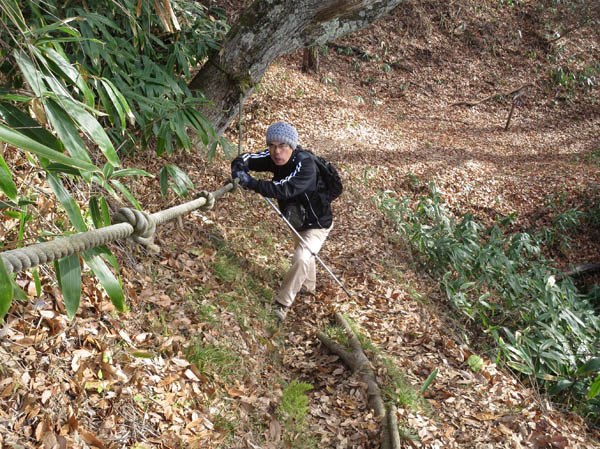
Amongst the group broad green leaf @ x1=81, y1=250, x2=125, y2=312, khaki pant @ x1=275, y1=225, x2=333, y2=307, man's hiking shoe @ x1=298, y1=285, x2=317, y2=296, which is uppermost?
broad green leaf @ x1=81, y1=250, x2=125, y2=312

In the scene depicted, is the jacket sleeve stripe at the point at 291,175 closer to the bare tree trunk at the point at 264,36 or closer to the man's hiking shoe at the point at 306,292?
the bare tree trunk at the point at 264,36

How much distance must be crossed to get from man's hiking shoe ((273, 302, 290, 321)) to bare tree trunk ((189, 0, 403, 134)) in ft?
6.99

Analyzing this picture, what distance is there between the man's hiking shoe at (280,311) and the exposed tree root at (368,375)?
1.32 feet

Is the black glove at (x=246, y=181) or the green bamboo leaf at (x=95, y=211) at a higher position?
the green bamboo leaf at (x=95, y=211)

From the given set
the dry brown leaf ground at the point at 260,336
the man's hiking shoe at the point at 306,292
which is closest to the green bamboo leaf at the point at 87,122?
the dry brown leaf ground at the point at 260,336

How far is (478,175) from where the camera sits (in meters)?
9.91

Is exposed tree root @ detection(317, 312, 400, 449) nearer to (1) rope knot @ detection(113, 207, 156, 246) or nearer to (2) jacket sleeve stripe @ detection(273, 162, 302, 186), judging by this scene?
(2) jacket sleeve stripe @ detection(273, 162, 302, 186)

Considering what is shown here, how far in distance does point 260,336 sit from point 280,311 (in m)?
0.58

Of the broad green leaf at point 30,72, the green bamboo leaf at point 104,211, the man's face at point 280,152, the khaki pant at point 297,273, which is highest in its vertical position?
the broad green leaf at point 30,72

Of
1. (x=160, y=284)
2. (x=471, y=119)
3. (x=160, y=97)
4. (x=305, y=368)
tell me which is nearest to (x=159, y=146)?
(x=160, y=97)

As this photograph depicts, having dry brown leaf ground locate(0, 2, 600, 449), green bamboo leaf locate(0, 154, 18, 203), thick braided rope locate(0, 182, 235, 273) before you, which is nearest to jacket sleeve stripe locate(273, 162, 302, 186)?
dry brown leaf ground locate(0, 2, 600, 449)

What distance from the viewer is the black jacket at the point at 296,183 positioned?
12.6ft

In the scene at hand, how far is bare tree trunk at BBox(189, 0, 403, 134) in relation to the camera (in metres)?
4.18

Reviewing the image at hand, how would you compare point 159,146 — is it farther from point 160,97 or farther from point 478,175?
point 478,175
